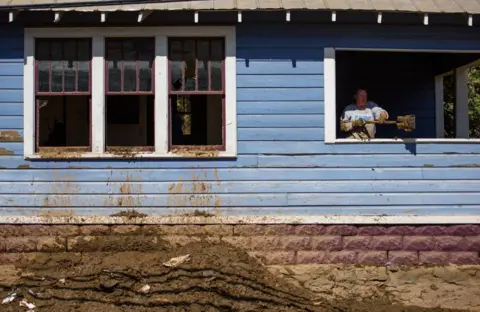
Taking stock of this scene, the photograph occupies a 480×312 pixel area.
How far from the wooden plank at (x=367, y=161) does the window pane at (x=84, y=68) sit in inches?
97.3

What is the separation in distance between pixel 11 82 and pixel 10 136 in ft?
2.31

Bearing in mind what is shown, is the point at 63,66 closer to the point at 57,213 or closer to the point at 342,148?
the point at 57,213

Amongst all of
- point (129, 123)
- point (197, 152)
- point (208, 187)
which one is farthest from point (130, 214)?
point (129, 123)

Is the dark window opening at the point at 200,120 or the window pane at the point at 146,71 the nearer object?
the window pane at the point at 146,71

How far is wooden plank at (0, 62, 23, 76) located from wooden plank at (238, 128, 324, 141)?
2.97 meters

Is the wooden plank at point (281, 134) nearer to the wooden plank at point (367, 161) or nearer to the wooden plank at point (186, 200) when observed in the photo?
the wooden plank at point (367, 161)

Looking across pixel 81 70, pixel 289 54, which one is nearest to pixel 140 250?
pixel 81 70

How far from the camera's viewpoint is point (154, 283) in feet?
19.9

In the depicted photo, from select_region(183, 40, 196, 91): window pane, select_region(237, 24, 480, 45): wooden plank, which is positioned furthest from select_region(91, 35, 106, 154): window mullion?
select_region(237, 24, 480, 45): wooden plank

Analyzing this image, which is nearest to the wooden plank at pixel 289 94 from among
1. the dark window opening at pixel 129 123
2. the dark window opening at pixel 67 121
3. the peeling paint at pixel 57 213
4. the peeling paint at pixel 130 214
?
the peeling paint at pixel 130 214

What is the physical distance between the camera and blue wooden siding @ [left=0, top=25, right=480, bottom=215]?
6.43m

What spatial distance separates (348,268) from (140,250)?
2693 mm

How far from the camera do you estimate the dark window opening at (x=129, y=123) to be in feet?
32.5

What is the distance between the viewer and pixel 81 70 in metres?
6.52
